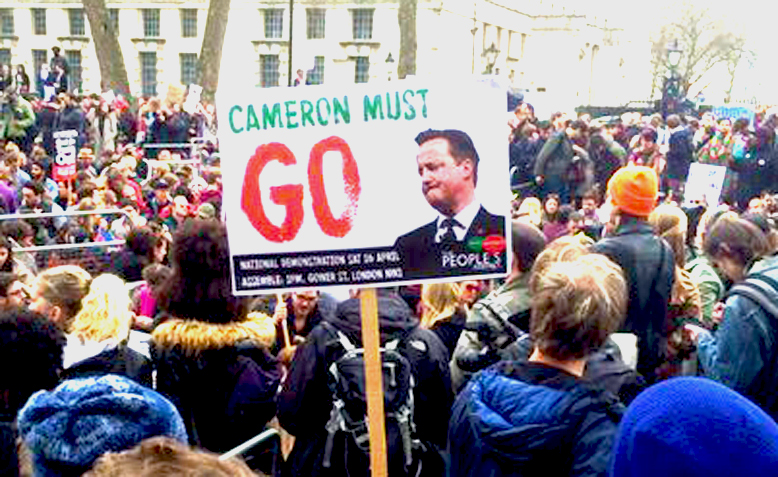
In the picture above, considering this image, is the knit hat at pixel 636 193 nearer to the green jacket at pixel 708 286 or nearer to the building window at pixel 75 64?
the green jacket at pixel 708 286

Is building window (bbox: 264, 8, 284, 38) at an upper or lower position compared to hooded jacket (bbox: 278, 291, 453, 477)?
upper

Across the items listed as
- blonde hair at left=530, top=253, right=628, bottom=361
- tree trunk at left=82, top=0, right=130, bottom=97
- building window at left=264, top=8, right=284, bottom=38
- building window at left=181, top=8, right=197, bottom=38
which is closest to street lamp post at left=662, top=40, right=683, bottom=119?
tree trunk at left=82, top=0, right=130, bottom=97

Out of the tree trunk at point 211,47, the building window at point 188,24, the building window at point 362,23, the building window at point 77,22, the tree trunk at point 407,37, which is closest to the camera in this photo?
the tree trunk at point 211,47

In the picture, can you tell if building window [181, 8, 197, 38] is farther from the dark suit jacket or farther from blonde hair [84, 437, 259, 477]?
blonde hair [84, 437, 259, 477]

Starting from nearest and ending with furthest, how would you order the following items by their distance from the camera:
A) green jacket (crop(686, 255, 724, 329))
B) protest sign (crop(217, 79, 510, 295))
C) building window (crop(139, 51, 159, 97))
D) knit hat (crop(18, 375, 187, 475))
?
knit hat (crop(18, 375, 187, 475))
protest sign (crop(217, 79, 510, 295))
green jacket (crop(686, 255, 724, 329))
building window (crop(139, 51, 159, 97))

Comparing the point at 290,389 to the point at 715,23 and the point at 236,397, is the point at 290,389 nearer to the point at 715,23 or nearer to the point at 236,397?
the point at 236,397

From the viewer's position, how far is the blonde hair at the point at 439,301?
4.51 metres

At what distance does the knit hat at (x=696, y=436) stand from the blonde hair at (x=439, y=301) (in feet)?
9.68

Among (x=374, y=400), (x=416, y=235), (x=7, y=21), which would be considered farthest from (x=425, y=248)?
(x=7, y=21)

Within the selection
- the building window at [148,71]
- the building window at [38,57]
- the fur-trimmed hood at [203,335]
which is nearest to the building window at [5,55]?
the building window at [38,57]

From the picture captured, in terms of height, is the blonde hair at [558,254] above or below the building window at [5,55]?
below

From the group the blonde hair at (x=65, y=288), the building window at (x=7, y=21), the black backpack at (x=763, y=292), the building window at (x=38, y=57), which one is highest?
the building window at (x=7, y=21)

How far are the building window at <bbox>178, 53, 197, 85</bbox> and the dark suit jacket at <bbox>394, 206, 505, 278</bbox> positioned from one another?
56.2m

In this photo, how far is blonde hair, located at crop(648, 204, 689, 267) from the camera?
5242 millimetres
